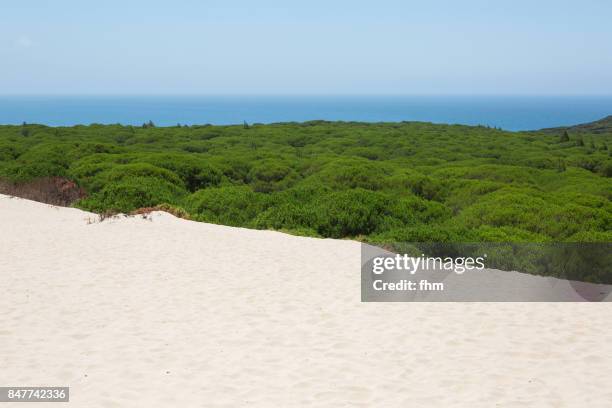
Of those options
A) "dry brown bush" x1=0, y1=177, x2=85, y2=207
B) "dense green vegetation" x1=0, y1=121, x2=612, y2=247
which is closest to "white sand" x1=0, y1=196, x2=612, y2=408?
"dense green vegetation" x1=0, y1=121, x2=612, y2=247

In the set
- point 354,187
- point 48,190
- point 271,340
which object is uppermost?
point 354,187

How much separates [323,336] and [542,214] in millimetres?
11507

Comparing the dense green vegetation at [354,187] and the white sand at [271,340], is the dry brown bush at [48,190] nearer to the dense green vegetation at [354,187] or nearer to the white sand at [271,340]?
the dense green vegetation at [354,187]

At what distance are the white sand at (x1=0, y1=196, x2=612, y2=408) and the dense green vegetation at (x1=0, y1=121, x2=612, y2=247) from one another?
4609 mm

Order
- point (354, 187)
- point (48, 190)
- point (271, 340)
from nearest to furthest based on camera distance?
point (271, 340) < point (48, 190) < point (354, 187)

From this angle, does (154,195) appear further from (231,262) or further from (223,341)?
(223,341)

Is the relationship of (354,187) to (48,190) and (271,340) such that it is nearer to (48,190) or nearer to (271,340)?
(48,190)

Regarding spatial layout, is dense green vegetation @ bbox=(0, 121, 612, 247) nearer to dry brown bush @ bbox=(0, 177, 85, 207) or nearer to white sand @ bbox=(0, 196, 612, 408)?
dry brown bush @ bbox=(0, 177, 85, 207)

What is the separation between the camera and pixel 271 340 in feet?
25.7

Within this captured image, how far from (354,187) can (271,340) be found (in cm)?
1793

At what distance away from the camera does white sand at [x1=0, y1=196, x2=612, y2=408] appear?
20.5 feet

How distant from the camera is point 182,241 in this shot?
48.2 ft

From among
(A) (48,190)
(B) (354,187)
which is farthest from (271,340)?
(A) (48,190)

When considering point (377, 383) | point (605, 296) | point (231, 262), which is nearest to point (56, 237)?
point (231, 262)
